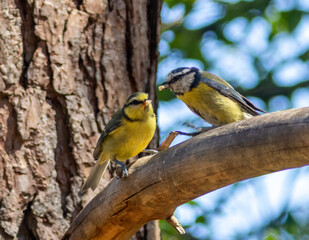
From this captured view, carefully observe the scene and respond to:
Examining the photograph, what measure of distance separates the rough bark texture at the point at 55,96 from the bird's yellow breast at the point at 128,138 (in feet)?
0.52

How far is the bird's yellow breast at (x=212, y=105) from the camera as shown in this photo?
360 cm

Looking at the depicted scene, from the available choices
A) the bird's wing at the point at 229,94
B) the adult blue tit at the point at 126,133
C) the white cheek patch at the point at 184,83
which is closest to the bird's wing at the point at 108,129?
the adult blue tit at the point at 126,133

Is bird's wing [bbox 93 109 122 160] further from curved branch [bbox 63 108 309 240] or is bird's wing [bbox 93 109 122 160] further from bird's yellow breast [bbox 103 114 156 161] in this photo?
curved branch [bbox 63 108 309 240]

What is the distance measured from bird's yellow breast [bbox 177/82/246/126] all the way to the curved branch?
93 centimetres

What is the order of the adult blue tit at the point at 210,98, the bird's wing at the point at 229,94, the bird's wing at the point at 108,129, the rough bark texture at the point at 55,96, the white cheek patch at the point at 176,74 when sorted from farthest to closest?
the white cheek patch at the point at 176,74
the bird's wing at the point at 229,94
the adult blue tit at the point at 210,98
the bird's wing at the point at 108,129
the rough bark texture at the point at 55,96

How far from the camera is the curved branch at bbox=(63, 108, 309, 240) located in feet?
7.36

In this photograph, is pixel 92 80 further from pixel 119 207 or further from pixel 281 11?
pixel 281 11

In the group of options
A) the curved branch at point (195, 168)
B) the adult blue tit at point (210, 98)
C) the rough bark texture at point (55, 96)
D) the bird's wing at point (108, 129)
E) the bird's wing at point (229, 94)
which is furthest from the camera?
the bird's wing at point (229, 94)

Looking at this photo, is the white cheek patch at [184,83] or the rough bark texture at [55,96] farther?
the white cheek patch at [184,83]

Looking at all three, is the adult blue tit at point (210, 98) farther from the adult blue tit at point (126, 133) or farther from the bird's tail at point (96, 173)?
the bird's tail at point (96, 173)

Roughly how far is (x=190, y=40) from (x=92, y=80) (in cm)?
267

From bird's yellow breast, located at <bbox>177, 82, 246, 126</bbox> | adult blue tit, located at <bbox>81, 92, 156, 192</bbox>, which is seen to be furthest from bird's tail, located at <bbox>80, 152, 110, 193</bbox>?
bird's yellow breast, located at <bbox>177, 82, 246, 126</bbox>

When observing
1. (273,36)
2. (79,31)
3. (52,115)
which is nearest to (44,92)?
(52,115)

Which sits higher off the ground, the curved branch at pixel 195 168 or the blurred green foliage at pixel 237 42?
the blurred green foliage at pixel 237 42
